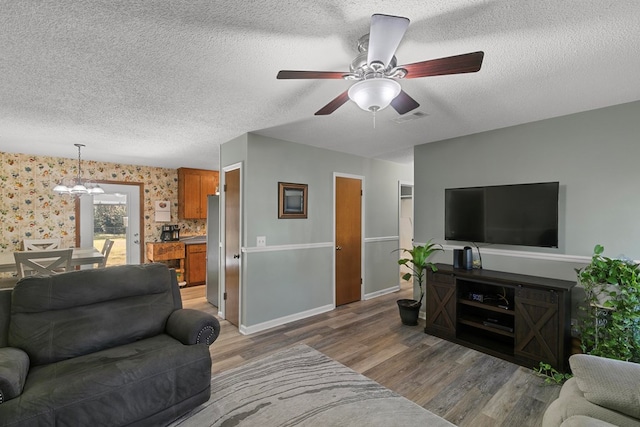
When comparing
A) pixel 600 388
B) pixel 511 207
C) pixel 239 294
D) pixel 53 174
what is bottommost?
pixel 239 294

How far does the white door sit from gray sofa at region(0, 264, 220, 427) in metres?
3.54

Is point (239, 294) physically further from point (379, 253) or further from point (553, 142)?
point (553, 142)

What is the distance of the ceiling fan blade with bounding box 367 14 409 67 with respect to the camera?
1.14m

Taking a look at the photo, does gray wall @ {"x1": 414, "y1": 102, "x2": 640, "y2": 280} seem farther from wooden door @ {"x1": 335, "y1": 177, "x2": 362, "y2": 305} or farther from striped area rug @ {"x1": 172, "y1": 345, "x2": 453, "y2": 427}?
striped area rug @ {"x1": 172, "y1": 345, "x2": 453, "y2": 427}

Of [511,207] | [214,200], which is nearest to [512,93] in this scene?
[511,207]

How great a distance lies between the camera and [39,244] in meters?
4.42

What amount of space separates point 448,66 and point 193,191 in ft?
18.5

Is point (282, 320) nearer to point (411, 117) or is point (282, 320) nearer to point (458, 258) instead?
point (458, 258)

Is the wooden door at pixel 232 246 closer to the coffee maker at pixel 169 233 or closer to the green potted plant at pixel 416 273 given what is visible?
the green potted plant at pixel 416 273

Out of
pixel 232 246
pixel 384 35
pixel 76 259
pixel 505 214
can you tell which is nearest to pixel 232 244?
pixel 232 246

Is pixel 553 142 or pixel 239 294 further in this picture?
pixel 239 294

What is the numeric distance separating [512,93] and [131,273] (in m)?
3.48

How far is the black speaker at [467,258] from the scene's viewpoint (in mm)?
3236

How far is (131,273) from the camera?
7.86ft
